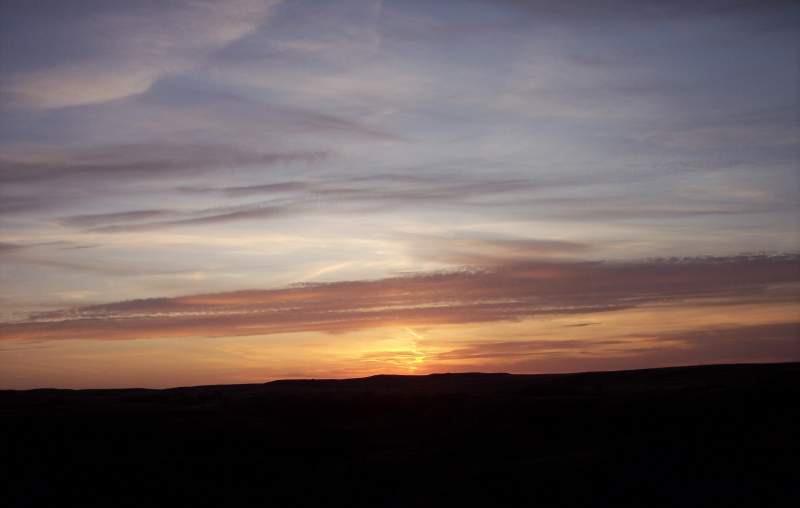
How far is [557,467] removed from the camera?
25875 mm

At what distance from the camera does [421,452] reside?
28.5 metres

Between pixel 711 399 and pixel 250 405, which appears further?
pixel 250 405

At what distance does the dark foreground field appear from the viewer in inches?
949

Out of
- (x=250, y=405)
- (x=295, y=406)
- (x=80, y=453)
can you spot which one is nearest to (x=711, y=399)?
(x=295, y=406)

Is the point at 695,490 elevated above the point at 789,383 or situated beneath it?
situated beneath

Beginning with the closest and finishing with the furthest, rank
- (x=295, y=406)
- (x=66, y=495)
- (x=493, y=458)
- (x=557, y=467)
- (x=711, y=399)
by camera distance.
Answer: (x=66, y=495) < (x=557, y=467) < (x=493, y=458) < (x=711, y=399) < (x=295, y=406)

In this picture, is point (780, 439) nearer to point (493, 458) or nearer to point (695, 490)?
point (695, 490)

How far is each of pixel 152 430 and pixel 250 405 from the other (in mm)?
7969

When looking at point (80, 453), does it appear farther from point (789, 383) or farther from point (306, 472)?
point (789, 383)

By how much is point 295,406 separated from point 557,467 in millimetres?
14864

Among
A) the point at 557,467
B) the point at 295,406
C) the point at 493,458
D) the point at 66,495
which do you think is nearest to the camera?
the point at 66,495

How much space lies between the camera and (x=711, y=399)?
113ft

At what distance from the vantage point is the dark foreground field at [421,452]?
2411 centimetres

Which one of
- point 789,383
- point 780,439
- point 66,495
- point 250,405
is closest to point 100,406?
point 250,405
